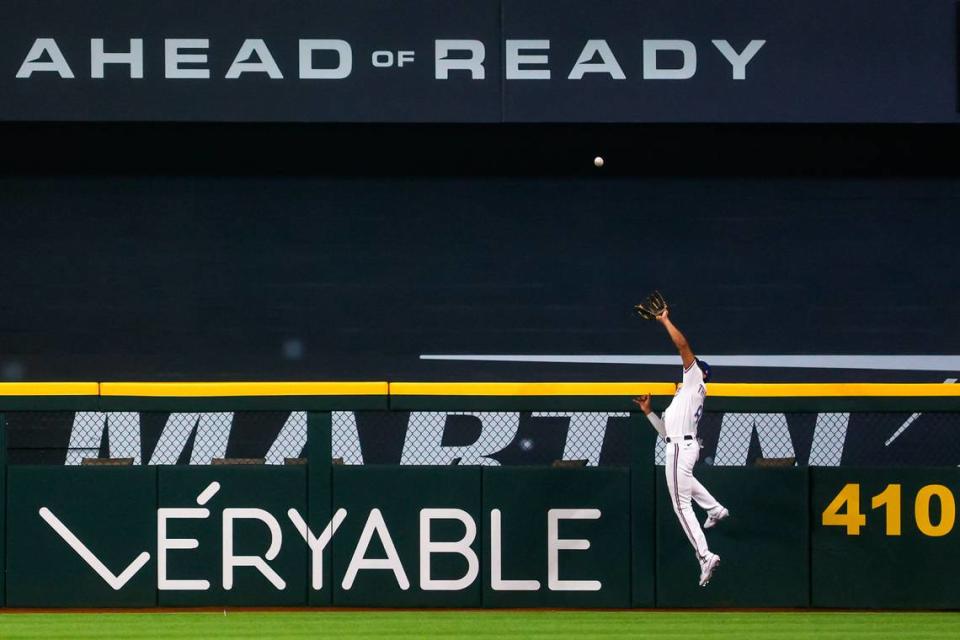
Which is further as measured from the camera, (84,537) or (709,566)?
(84,537)

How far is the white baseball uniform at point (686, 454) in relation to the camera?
10.7 metres

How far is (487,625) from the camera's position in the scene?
420 inches

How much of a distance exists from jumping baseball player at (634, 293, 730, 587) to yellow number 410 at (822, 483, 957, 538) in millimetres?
1061

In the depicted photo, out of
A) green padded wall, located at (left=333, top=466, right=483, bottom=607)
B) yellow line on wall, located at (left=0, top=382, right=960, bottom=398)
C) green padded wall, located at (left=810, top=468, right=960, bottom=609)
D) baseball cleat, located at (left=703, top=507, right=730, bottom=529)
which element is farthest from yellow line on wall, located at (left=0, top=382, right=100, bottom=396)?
green padded wall, located at (left=810, top=468, right=960, bottom=609)

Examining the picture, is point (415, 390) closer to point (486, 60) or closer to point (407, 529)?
point (407, 529)

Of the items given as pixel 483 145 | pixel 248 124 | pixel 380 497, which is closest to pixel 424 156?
pixel 483 145

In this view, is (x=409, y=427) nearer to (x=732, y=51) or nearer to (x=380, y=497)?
(x=380, y=497)

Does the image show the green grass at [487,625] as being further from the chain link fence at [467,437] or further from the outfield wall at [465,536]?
the chain link fence at [467,437]

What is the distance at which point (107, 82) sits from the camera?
14.2 metres

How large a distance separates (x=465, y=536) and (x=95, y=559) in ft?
9.22

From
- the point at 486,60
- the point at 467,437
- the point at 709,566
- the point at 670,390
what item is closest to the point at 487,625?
the point at 709,566

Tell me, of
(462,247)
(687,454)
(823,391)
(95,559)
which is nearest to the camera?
(687,454)

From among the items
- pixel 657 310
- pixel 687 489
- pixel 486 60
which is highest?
pixel 486 60

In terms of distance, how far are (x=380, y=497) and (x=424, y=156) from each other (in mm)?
4458
